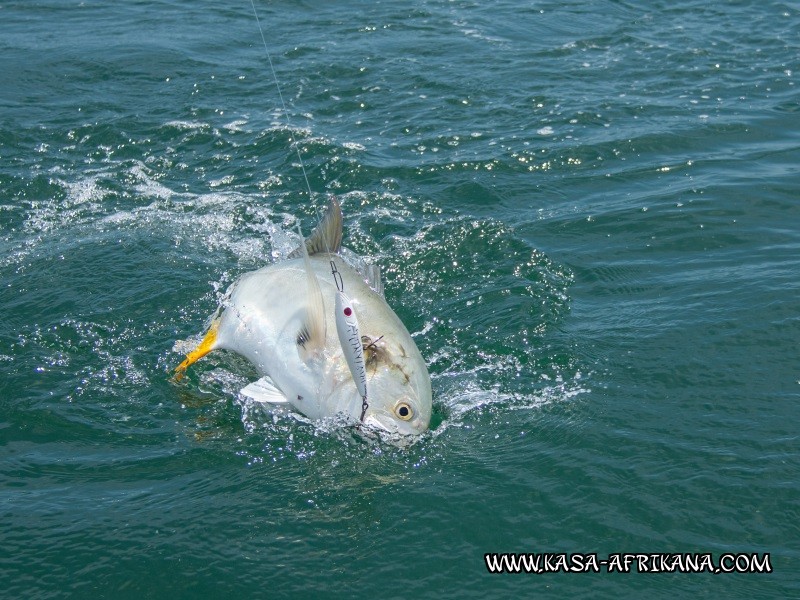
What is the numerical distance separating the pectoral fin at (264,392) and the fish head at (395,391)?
2.24 feet

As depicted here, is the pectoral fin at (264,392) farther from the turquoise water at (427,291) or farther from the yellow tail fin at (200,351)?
the yellow tail fin at (200,351)

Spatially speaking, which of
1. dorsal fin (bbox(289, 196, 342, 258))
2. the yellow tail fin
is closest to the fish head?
dorsal fin (bbox(289, 196, 342, 258))

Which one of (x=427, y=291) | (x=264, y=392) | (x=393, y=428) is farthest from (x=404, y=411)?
(x=427, y=291)

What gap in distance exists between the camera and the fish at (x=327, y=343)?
5779mm

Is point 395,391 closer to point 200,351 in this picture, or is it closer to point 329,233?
point 329,233

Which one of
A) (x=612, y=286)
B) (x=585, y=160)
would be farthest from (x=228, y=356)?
(x=585, y=160)

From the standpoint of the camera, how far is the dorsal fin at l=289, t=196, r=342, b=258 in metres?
6.63

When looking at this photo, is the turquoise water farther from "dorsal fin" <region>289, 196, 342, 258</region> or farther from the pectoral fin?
"dorsal fin" <region>289, 196, 342, 258</region>

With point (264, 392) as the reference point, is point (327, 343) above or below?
above

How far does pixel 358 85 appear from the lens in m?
12.4

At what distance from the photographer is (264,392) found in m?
6.16

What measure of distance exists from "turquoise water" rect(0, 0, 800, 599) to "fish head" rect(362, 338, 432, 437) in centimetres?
20

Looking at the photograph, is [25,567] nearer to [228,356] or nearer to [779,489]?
[228,356]

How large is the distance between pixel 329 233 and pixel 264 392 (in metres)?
1.24
